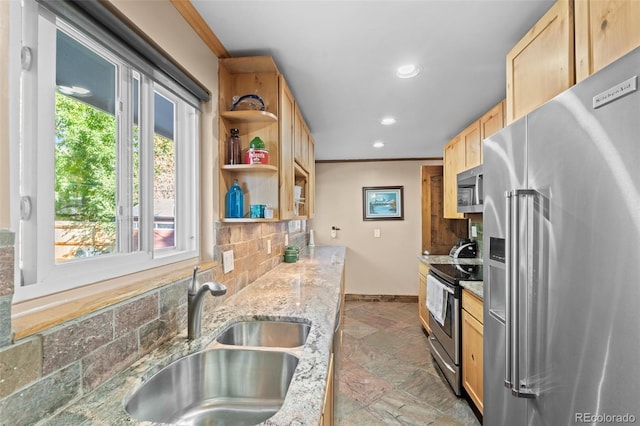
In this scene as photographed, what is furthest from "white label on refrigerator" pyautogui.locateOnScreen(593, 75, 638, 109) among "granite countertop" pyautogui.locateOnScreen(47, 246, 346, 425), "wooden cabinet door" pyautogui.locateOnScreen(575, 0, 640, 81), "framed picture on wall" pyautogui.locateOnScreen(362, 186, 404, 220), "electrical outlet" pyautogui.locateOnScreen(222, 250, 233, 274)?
"framed picture on wall" pyautogui.locateOnScreen(362, 186, 404, 220)

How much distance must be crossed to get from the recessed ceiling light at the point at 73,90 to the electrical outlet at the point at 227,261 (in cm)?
95

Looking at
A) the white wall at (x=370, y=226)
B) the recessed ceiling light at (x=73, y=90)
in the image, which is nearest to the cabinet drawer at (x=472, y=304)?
the recessed ceiling light at (x=73, y=90)

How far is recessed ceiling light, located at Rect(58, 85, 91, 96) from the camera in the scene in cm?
88

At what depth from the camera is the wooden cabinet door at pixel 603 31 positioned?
853 millimetres

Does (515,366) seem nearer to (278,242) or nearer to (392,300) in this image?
(278,242)

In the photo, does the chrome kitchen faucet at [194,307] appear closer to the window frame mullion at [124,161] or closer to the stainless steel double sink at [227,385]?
the stainless steel double sink at [227,385]

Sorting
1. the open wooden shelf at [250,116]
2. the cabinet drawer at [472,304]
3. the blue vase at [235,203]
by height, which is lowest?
the cabinet drawer at [472,304]

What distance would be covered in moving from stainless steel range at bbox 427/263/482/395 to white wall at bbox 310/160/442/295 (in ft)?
6.47

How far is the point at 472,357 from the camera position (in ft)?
6.68

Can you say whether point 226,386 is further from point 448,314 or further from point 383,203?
point 383,203

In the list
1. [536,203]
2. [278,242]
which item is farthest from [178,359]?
[278,242]

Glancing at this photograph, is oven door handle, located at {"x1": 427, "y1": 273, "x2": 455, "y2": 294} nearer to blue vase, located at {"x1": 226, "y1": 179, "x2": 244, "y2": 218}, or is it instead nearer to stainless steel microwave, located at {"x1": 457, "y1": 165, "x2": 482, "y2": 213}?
stainless steel microwave, located at {"x1": 457, "y1": 165, "x2": 482, "y2": 213}

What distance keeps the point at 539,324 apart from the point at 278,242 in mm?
2250

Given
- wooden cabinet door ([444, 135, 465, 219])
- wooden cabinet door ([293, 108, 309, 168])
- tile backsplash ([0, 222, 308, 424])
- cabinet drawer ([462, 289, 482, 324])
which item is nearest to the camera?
tile backsplash ([0, 222, 308, 424])
